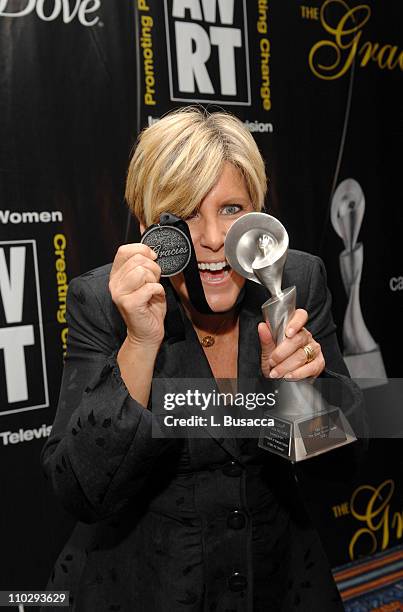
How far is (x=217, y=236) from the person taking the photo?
3.26 ft

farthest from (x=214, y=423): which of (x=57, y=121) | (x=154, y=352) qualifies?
(x=57, y=121)

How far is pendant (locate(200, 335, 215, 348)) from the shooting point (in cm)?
108

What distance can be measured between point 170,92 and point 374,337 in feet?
4.12

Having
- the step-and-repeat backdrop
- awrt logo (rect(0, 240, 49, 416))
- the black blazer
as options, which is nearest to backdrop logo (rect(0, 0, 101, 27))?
the step-and-repeat backdrop

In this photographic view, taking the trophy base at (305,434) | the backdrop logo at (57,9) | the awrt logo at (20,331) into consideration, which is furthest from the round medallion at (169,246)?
the backdrop logo at (57,9)

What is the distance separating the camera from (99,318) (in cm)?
103

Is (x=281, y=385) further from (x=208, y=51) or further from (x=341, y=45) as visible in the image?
(x=341, y=45)

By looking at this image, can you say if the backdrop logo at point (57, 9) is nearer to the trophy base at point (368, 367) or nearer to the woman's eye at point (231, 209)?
the woman's eye at point (231, 209)

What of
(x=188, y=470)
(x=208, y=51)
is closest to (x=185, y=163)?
(x=188, y=470)

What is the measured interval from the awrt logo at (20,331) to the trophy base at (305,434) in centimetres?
111

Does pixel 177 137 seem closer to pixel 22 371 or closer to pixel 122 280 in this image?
pixel 122 280

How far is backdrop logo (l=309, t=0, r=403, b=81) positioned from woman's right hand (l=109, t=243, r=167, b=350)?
1.72 m

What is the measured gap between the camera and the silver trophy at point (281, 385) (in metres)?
0.80

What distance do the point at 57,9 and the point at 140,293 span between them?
4.34 feet
